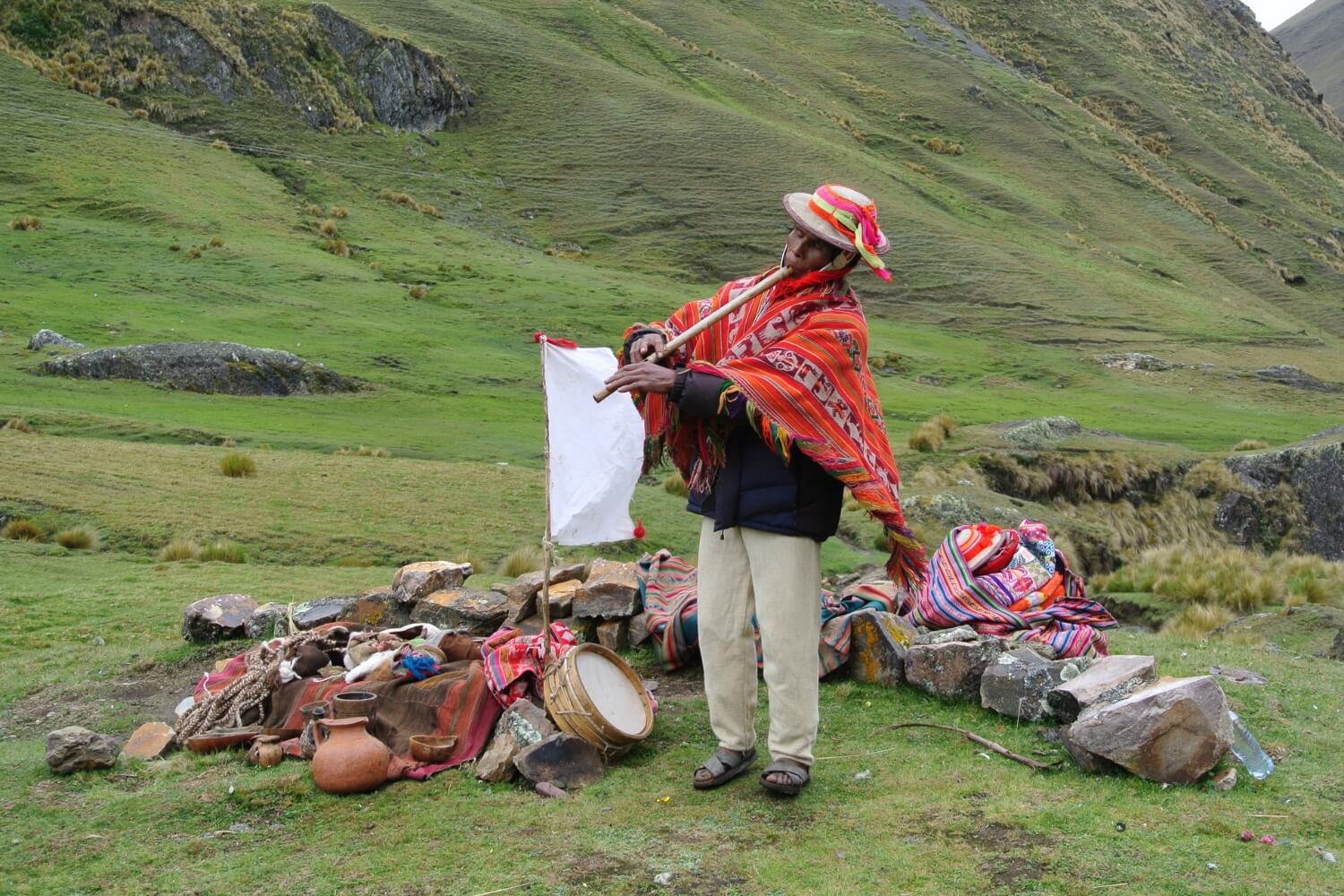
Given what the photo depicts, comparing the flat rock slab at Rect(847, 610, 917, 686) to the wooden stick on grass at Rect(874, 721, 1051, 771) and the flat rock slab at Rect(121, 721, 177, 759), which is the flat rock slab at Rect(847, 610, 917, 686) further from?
the flat rock slab at Rect(121, 721, 177, 759)

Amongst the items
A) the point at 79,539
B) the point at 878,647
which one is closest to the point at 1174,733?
the point at 878,647

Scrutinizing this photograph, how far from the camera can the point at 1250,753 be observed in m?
5.96

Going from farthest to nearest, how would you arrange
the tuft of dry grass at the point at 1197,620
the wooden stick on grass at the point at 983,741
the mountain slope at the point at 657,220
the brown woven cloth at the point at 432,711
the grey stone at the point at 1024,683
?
the mountain slope at the point at 657,220 < the tuft of dry grass at the point at 1197,620 < the grey stone at the point at 1024,683 < the brown woven cloth at the point at 432,711 < the wooden stick on grass at the point at 983,741

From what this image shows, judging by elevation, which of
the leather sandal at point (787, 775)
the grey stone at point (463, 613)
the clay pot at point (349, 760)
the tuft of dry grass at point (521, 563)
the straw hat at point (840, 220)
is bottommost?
the tuft of dry grass at point (521, 563)

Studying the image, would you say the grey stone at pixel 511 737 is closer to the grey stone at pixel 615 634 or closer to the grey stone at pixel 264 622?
the grey stone at pixel 615 634

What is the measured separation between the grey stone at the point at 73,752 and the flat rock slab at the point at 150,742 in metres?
0.32

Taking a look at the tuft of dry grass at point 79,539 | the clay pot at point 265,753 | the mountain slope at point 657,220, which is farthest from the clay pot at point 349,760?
the mountain slope at point 657,220

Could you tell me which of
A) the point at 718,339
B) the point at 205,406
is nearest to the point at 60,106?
the point at 205,406

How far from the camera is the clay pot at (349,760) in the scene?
602 centimetres

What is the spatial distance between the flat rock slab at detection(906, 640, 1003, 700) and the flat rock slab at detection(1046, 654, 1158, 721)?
0.59 meters

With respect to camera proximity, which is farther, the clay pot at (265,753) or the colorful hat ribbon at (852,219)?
the clay pot at (265,753)

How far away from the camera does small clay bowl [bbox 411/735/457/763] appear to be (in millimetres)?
6402

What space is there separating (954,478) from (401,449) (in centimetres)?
918

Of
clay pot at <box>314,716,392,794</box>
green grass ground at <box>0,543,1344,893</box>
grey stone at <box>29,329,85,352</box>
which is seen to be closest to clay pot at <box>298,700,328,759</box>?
green grass ground at <box>0,543,1344,893</box>
